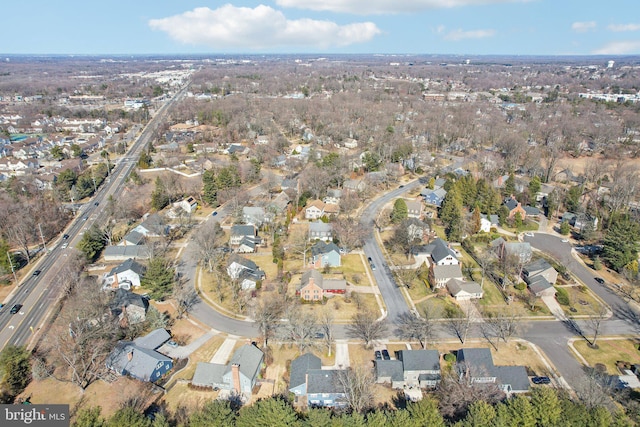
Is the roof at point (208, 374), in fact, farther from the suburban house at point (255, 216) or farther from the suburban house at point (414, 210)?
the suburban house at point (414, 210)

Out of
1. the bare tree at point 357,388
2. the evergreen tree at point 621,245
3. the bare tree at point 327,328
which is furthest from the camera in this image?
the evergreen tree at point 621,245

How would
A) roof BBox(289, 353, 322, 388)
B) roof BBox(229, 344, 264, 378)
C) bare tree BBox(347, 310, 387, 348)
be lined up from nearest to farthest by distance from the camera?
roof BBox(289, 353, 322, 388), roof BBox(229, 344, 264, 378), bare tree BBox(347, 310, 387, 348)

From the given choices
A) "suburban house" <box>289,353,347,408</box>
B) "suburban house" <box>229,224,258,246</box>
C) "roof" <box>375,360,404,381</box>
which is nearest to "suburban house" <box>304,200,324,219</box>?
"suburban house" <box>229,224,258,246</box>

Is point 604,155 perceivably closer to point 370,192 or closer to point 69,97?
point 370,192

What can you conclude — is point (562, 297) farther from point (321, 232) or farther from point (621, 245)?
point (321, 232)

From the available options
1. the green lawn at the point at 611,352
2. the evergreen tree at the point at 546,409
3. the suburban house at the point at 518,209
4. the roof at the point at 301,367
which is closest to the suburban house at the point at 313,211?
the suburban house at the point at 518,209

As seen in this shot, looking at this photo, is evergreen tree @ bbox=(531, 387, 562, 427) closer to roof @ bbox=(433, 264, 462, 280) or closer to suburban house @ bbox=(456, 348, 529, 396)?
suburban house @ bbox=(456, 348, 529, 396)

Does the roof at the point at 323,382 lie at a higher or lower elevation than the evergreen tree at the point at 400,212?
lower
